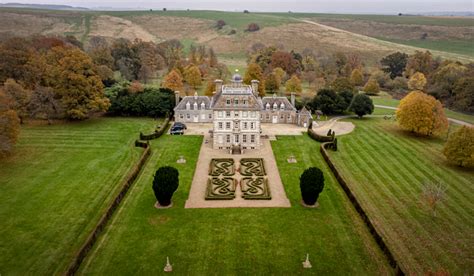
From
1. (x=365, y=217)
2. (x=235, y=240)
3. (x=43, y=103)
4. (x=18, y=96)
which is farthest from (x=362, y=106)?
(x=18, y=96)

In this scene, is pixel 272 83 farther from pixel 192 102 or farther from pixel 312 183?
pixel 312 183

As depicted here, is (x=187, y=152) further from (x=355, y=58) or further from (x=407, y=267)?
(x=355, y=58)

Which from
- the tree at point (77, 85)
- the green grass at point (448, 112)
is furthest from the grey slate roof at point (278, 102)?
the green grass at point (448, 112)

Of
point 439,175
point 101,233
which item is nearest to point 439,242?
point 439,175

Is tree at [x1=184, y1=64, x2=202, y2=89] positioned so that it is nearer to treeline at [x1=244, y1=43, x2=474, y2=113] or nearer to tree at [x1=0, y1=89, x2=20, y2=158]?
treeline at [x1=244, y1=43, x2=474, y2=113]

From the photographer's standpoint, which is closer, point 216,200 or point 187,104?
point 216,200
